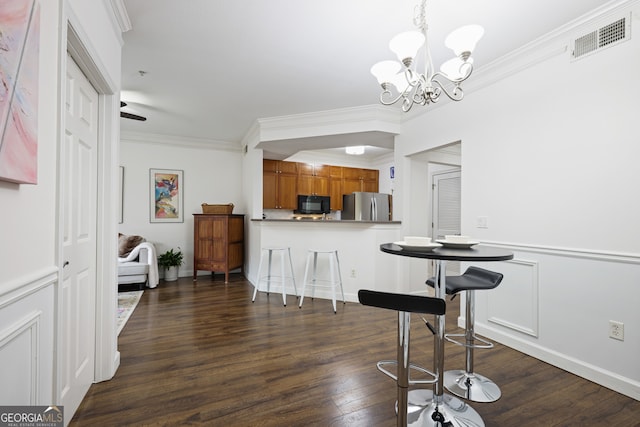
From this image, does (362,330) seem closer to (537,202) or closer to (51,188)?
(537,202)

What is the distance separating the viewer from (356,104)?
151 inches

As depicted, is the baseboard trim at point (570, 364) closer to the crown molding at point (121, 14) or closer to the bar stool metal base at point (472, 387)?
the bar stool metal base at point (472, 387)

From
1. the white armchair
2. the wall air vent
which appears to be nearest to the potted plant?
the white armchair

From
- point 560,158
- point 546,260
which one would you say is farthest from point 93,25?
point 546,260

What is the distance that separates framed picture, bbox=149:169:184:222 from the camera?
17.5 ft

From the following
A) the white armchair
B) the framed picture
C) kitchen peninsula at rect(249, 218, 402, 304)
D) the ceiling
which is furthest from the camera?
the framed picture

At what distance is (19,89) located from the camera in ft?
2.95

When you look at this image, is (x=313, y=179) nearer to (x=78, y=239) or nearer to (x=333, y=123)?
(x=333, y=123)

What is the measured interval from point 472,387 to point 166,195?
5295 mm

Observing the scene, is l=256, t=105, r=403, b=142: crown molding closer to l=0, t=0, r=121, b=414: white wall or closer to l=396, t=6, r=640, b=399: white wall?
l=396, t=6, r=640, b=399: white wall

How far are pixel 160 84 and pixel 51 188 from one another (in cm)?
262

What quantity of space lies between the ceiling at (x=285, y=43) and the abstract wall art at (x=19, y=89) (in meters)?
1.41

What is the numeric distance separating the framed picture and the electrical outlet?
5719 mm

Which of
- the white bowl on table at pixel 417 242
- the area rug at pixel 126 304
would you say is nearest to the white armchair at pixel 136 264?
the area rug at pixel 126 304
